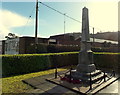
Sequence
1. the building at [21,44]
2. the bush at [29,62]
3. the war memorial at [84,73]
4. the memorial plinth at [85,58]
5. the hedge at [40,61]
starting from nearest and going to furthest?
the war memorial at [84,73] → the memorial plinth at [85,58] → the bush at [29,62] → the hedge at [40,61] → the building at [21,44]

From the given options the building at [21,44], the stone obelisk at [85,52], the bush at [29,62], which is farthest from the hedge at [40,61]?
the building at [21,44]

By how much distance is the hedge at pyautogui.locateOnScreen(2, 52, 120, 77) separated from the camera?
344 inches

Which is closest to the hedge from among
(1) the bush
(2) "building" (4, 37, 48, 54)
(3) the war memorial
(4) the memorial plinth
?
(1) the bush

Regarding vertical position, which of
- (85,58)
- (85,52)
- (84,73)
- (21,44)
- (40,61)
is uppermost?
(21,44)

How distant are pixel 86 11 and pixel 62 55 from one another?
616 cm

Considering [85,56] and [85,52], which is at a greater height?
[85,52]

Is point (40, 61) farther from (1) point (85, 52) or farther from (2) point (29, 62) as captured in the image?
(1) point (85, 52)

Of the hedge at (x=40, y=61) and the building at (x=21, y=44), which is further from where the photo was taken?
the building at (x=21, y=44)

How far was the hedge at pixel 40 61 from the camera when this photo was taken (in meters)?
8.75

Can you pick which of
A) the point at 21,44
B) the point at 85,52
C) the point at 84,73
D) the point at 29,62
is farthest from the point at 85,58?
the point at 21,44

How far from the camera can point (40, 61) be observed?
10812mm

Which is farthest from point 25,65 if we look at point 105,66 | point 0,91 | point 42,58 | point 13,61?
point 105,66

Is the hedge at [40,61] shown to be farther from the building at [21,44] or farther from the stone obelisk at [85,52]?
the building at [21,44]

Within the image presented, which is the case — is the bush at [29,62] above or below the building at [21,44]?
below
